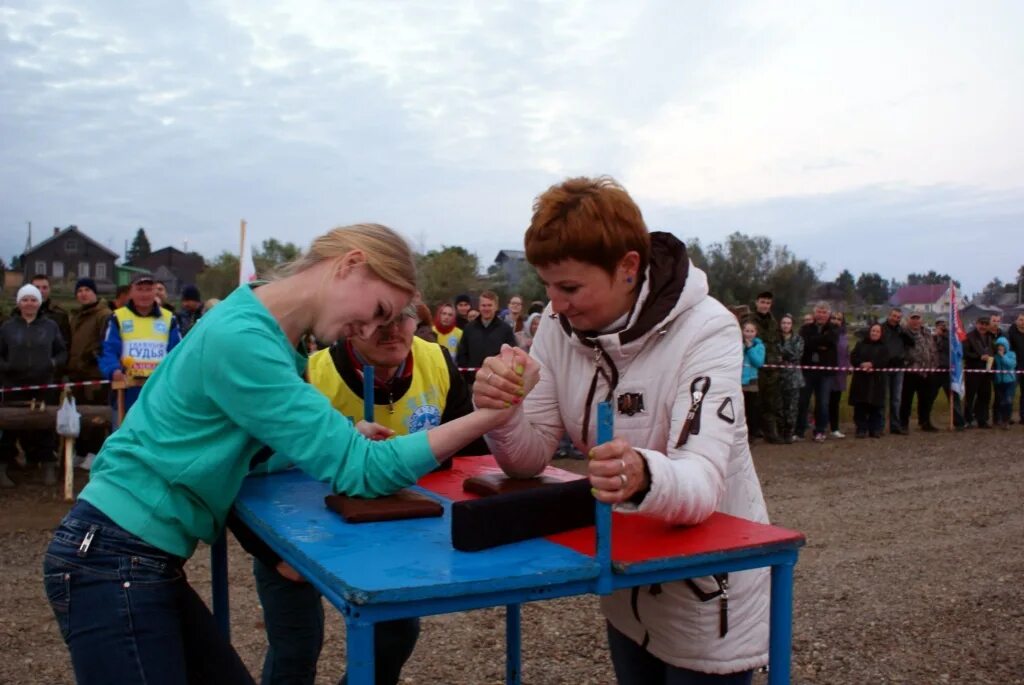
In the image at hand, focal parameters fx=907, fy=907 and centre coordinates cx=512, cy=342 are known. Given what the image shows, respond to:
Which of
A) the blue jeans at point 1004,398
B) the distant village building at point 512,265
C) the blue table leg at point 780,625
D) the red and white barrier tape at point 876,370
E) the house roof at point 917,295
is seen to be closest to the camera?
the blue table leg at point 780,625

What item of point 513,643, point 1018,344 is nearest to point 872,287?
point 1018,344

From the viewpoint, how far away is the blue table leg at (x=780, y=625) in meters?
2.00

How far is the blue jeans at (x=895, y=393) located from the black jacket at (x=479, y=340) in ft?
20.9

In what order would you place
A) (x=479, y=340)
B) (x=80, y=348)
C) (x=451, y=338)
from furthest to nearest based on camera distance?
(x=451, y=338)
(x=479, y=340)
(x=80, y=348)

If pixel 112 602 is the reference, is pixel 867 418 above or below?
below

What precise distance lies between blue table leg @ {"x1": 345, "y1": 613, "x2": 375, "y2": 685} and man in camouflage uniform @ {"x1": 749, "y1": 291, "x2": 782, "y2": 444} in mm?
10755

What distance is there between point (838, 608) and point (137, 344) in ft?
20.7

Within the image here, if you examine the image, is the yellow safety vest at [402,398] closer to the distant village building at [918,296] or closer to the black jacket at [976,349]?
the black jacket at [976,349]

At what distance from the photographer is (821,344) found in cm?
1259

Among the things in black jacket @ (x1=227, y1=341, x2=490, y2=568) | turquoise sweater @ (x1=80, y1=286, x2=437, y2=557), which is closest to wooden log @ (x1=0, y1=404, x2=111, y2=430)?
black jacket @ (x1=227, y1=341, x2=490, y2=568)

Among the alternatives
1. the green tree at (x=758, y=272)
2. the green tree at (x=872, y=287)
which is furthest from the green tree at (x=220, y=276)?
the green tree at (x=872, y=287)

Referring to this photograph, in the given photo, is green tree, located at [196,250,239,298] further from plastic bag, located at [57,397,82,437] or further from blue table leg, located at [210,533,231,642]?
blue table leg, located at [210,533,231,642]

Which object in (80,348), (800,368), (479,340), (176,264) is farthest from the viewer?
(176,264)

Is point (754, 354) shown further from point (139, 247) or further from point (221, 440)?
point (139, 247)
